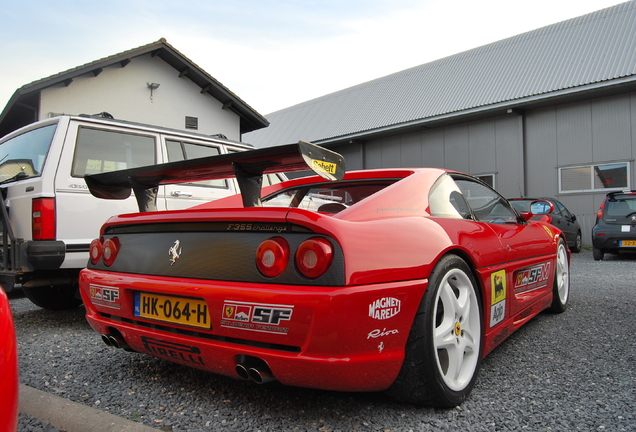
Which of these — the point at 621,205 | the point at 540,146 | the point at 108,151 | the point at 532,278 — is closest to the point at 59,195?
the point at 108,151

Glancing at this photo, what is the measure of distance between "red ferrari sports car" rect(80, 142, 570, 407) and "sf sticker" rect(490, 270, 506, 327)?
0.04ft

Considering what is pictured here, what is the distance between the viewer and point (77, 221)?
11.9 feet

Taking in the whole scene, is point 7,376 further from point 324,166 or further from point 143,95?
point 143,95

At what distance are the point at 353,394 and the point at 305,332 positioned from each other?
2.40 feet

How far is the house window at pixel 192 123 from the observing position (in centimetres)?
1320

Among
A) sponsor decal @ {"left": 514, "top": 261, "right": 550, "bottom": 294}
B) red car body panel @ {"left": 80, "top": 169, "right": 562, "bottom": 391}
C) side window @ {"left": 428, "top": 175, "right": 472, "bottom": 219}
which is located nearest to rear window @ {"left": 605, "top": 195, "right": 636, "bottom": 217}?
sponsor decal @ {"left": 514, "top": 261, "right": 550, "bottom": 294}

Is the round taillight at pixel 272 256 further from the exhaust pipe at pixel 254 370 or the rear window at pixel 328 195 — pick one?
→ the rear window at pixel 328 195

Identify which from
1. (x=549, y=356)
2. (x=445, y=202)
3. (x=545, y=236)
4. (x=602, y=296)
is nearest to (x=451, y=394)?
(x=445, y=202)

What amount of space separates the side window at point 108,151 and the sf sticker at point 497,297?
315cm

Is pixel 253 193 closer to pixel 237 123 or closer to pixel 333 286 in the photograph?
pixel 333 286

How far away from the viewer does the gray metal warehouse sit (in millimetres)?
11742

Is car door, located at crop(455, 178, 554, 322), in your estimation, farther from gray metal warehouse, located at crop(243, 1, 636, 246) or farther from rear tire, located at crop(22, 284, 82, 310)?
gray metal warehouse, located at crop(243, 1, 636, 246)

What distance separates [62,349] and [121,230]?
1.21 m

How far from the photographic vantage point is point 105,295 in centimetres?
235
